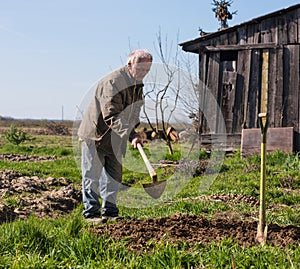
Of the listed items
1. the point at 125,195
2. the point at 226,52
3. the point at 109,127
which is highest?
the point at 226,52

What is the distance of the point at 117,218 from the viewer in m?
5.37

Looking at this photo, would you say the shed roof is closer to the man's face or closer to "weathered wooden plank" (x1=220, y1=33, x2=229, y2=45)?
"weathered wooden plank" (x1=220, y1=33, x2=229, y2=45)

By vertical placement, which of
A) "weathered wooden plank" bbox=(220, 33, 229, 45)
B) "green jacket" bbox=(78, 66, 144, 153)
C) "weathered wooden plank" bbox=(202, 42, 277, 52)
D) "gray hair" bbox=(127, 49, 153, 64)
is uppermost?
"weathered wooden plank" bbox=(220, 33, 229, 45)

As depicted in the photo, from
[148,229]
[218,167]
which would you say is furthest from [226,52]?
[148,229]

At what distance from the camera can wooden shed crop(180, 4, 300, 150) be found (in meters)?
11.7

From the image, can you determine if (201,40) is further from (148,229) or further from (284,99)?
(148,229)

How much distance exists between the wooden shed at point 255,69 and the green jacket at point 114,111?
686cm

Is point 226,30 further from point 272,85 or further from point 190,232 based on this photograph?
point 190,232

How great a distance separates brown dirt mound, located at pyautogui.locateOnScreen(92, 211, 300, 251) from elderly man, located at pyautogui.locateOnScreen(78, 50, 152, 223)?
0.94 m

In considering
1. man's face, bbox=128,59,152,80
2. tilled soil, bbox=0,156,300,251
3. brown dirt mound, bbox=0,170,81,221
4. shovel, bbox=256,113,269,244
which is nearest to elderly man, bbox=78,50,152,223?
man's face, bbox=128,59,152,80

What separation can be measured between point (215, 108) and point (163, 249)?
9.24 m

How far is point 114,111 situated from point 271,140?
7359mm

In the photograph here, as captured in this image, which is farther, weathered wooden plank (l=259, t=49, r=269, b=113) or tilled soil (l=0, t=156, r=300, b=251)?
weathered wooden plank (l=259, t=49, r=269, b=113)

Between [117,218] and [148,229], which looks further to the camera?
[117,218]
